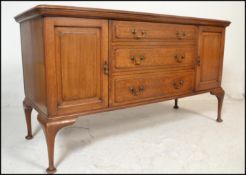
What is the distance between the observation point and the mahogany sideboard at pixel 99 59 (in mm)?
1400

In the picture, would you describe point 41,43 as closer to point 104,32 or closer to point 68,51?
point 68,51

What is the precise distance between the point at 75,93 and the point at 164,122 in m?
1.12

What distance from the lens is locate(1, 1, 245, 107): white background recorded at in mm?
2602

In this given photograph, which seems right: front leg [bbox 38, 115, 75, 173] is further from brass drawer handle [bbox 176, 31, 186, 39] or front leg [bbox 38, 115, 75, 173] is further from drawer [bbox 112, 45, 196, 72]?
brass drawer handle [bbox 176, 31, 186, 39]

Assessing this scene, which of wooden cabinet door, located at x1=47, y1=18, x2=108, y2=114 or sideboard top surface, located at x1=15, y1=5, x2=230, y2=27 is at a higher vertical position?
sideboard top surface, located at x1=15, y1=5, x2=230, y2=27

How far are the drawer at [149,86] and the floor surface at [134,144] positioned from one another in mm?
359

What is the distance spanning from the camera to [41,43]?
4.57 feet

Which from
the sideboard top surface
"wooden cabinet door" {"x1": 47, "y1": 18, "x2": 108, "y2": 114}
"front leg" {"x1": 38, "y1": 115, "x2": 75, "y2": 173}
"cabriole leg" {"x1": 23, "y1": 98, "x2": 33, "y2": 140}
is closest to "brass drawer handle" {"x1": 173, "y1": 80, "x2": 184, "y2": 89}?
the sideboard top surface

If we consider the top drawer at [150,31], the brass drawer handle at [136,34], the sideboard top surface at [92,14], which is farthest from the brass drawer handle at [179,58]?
the brass drawer handle at [136,34]

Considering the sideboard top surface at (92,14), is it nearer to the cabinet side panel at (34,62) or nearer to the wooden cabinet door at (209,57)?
the cabinet side panel at (34,62)

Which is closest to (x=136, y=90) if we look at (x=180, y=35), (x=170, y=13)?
(x=180, y=35)

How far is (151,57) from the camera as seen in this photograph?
5.81ft

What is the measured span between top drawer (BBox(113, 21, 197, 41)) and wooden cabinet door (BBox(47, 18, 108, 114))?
0.35ft

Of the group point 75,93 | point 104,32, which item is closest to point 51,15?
point 104,32
